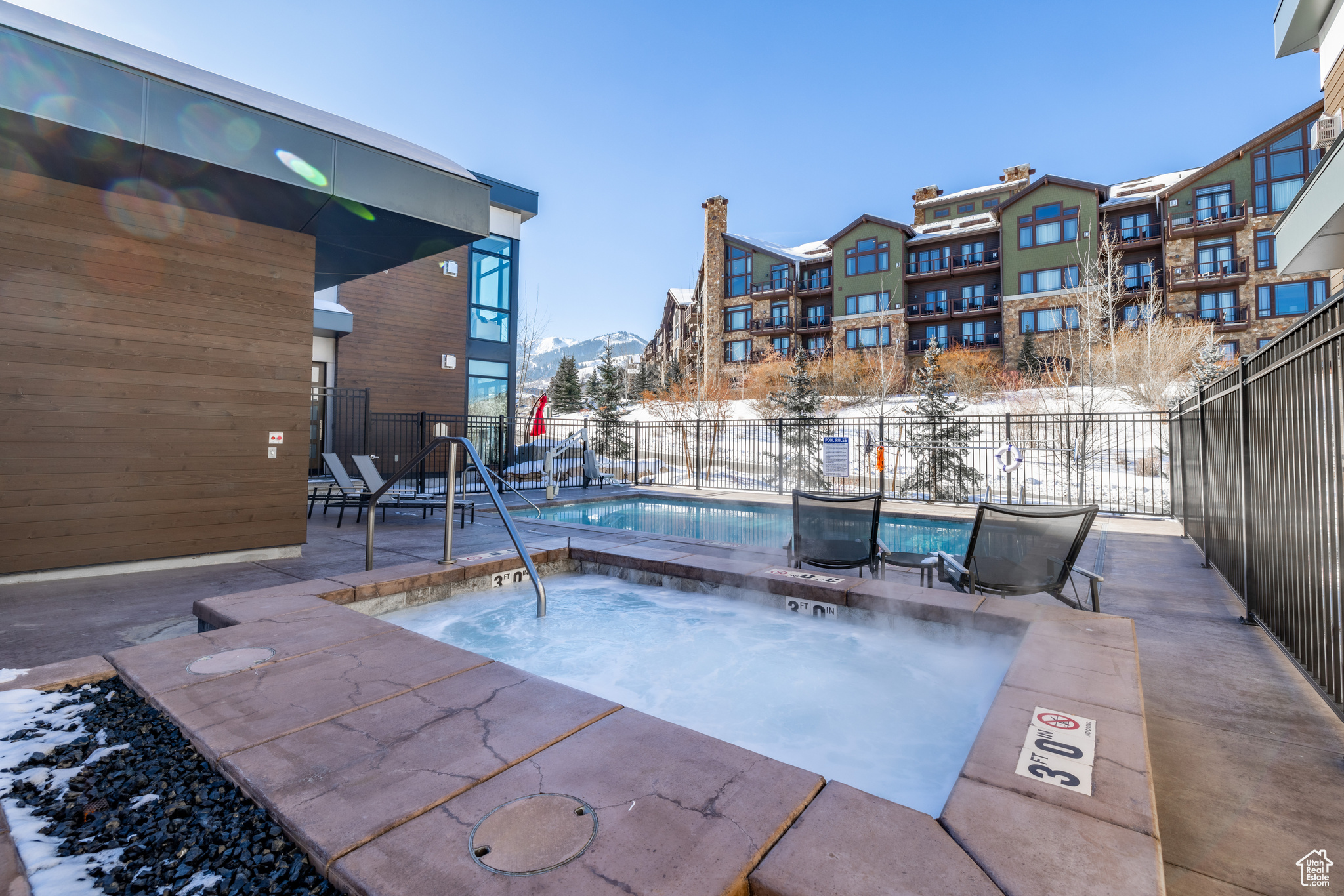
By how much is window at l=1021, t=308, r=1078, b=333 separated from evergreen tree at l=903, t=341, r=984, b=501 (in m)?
14.4

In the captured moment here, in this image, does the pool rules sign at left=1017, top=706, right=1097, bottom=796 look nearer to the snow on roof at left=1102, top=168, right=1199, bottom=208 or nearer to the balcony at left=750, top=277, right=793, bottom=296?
the snow on roof at left=1102, top=168, right=1199, bottom=208

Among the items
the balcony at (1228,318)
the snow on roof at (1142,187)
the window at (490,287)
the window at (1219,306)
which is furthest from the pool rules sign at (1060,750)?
the snow on roof at (1142,187)

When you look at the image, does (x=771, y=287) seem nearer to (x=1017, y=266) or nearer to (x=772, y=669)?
(x=1017, y=266)

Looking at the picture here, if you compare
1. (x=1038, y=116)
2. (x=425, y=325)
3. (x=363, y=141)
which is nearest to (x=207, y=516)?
(x=363, y=141)

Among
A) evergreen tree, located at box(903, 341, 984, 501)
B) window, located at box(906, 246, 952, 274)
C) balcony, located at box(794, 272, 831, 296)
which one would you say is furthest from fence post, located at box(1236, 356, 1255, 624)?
balcony, located at box(794, 272, 831, 296)

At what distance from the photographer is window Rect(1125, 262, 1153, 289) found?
24.2m

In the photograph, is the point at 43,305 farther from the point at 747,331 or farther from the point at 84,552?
the point at 747,331

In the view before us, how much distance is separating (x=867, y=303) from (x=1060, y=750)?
30115 millimetres

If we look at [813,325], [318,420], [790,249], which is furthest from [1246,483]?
[790,249]

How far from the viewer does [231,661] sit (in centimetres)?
243

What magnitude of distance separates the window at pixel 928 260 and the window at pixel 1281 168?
10.9 metres

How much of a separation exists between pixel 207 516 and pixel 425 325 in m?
11.0

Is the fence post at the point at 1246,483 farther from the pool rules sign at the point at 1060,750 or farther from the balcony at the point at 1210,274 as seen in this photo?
the balcony at the point at 1210,274

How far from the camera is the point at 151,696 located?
2.11 meters
